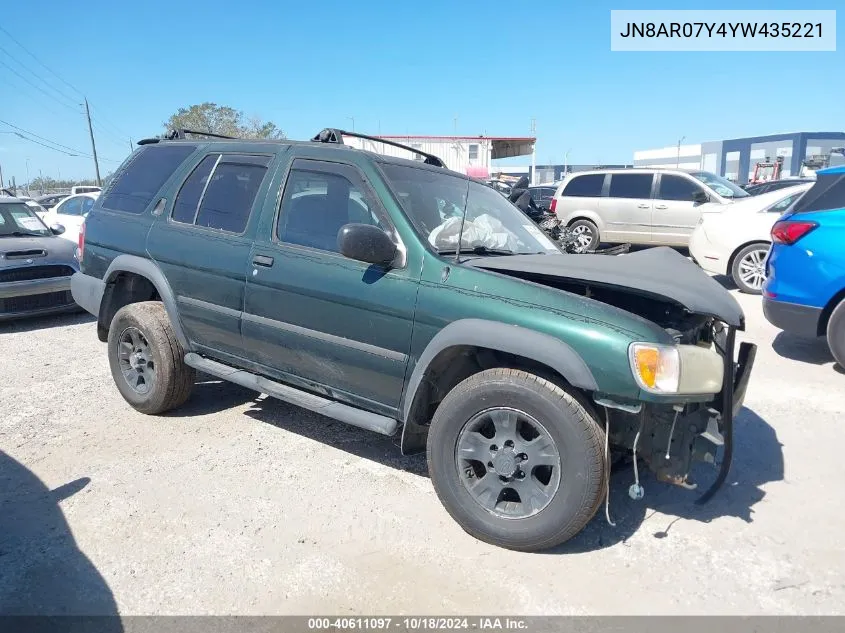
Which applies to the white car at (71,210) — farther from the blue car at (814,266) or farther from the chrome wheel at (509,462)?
the blue car at (814,266)

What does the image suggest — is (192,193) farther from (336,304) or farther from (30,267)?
(30,267)

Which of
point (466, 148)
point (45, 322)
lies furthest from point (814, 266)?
point (466, 148)

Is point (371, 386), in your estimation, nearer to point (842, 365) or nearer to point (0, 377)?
point (0, 377)

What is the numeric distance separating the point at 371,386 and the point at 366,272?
0.64 m

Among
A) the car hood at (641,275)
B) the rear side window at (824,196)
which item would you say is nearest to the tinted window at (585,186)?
the rear side window at (824,196)

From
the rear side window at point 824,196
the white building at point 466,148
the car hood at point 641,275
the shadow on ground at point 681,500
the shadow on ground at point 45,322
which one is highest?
the white building at point 466,148

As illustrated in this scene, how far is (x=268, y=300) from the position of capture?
3.74m

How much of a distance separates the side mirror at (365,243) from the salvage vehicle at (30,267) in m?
6.06

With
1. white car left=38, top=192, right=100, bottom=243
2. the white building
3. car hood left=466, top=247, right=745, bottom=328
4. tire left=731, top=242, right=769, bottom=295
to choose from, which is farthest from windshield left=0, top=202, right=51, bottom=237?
the white building

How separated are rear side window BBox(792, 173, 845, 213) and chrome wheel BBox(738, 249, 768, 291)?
3352 millimetres

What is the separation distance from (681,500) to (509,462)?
1.24m

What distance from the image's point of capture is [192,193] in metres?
4.34

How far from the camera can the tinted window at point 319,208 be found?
11.8 ft

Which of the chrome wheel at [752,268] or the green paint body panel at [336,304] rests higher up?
the green paint body panel at [336,304]
